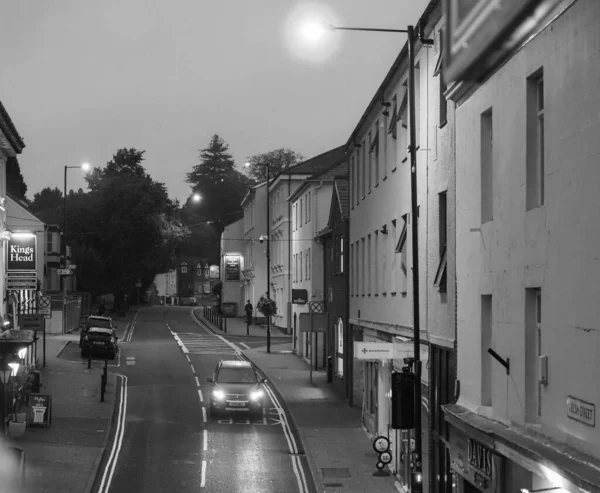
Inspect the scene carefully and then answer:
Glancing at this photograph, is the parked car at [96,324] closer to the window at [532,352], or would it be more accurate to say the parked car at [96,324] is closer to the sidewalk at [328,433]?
the sidewalk at [328,433]

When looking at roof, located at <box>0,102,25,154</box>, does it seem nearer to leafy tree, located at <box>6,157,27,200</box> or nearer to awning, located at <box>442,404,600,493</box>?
awning, located at <box>442,404,600,493</box>

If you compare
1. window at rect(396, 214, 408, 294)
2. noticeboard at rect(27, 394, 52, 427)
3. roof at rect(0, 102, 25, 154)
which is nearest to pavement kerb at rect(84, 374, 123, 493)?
noticeboard at rect(27, 394, 52, 427)

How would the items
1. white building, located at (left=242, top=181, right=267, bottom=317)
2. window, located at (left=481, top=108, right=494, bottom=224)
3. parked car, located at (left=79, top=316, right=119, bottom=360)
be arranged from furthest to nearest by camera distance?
1. white building, located at (left=242, top=181, right=267, bottom=317)
2. parked car, located at (left=79, top=316, right=119, bottom=360)
3. window, located at (left=481, top=108, right=494, bottom=224)

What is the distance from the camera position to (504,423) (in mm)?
13117

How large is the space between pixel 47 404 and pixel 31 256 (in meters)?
5.62

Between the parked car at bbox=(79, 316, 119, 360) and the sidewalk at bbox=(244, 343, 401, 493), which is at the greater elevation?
the parked car at bbox=(79, 316, 119, 360)

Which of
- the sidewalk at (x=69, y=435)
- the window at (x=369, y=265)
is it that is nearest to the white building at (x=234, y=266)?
the sidewalk at (x=69, y=435)

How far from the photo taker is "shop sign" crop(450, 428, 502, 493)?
12.9 metres

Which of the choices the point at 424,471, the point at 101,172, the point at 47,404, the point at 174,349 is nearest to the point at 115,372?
the point at 174,349

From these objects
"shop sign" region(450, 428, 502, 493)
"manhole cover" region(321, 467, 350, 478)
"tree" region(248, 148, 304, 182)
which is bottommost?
"manhole cover" region(321, 467, 350, 478)

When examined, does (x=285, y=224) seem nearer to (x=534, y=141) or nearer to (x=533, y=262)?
(x=534, y=141)

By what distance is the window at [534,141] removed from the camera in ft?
38.4

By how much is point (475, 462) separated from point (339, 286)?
23.3 m

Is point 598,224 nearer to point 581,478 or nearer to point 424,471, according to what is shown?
point 581,478
